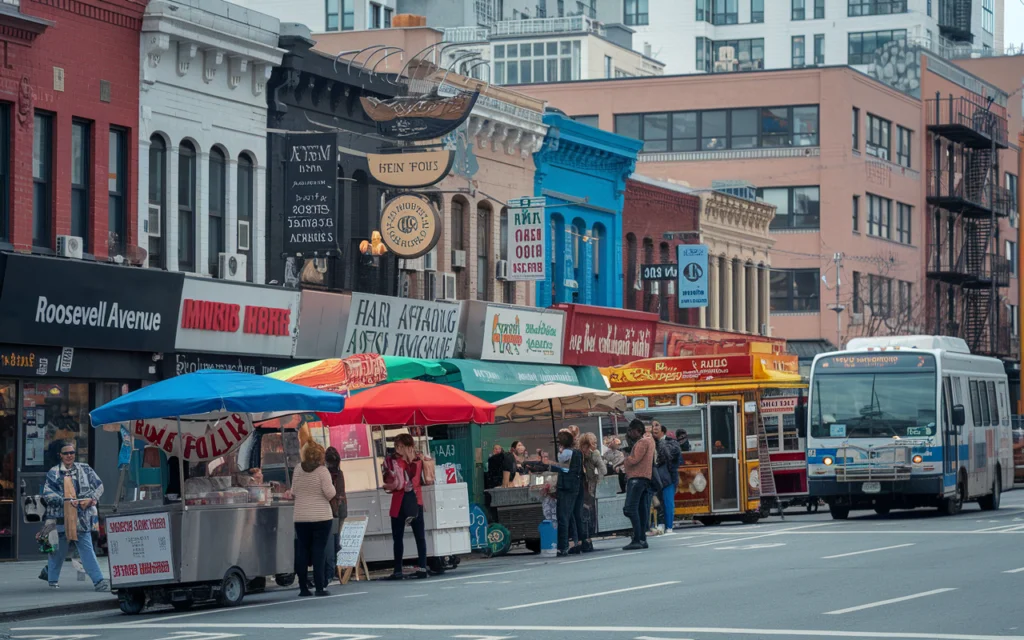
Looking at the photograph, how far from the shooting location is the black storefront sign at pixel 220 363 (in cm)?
2789

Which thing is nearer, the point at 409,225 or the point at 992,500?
the point at 409,225

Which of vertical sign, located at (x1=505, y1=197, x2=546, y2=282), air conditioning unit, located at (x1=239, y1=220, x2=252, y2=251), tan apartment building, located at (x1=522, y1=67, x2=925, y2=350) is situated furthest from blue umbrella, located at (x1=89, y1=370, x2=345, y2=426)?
tan apartment building, located at (x1=522, y1=67, x2=925, y2=350)

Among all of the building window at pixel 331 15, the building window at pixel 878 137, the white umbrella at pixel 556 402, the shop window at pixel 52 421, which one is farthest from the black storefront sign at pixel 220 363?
the building window at pixel 878 137

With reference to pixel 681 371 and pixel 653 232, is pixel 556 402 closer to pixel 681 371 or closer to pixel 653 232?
pixel 681 371

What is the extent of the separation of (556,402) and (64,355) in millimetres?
7747

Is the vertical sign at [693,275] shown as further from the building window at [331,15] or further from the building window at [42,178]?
the building window at [42,178]

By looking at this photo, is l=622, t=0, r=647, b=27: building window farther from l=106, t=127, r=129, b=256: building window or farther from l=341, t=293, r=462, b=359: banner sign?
l=106, t=127, r=129, b=256: building window

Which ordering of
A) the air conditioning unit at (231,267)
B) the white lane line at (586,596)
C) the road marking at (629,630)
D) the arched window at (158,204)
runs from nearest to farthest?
the road marking at (629,630)
the white lane line at (586,596)
the arched window at (158,204)
the air conditioning unit at (231,267)

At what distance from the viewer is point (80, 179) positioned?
2636 cm

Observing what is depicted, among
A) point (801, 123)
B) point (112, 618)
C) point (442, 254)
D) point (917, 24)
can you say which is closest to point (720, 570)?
point (112, 618)

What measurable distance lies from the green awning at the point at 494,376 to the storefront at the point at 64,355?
21.5 feet

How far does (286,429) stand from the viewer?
72.9 ft

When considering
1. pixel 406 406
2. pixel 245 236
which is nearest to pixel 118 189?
pixel 245 236

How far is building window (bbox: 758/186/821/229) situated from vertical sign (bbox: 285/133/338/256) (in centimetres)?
3734
